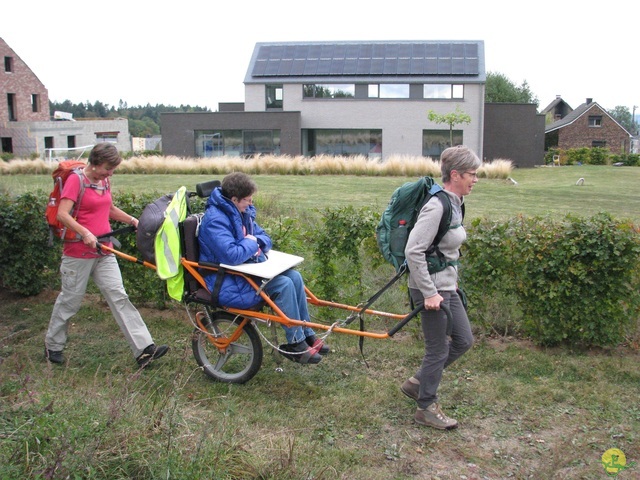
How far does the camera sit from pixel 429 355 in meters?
4.79

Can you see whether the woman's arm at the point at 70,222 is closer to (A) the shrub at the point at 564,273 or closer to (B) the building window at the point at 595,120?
(A) the shrub at the point at 564,273

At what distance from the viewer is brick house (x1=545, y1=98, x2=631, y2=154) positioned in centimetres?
7094

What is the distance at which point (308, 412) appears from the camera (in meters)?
4.99

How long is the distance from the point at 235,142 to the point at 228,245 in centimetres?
3934

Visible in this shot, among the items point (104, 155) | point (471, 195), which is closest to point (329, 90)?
point (471, 195)

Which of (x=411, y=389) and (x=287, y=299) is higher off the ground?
(x=287, y=299)

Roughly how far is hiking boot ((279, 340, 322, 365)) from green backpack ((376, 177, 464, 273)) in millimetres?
980

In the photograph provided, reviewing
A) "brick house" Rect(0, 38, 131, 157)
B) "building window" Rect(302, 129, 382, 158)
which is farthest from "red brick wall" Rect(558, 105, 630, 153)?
"brick house" Rect(0, 38, 131, 157)

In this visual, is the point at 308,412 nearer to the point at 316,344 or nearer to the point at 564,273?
the point at 316,344

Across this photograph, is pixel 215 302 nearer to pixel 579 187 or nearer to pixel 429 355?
pixel 429 355

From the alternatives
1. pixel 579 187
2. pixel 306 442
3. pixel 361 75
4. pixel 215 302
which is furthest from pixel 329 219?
pixel 361 75

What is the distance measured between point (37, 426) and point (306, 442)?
1.63m

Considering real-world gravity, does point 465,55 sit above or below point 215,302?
above

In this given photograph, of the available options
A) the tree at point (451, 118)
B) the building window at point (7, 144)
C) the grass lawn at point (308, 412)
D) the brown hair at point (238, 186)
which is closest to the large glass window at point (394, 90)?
the tree at point (451, 118)
